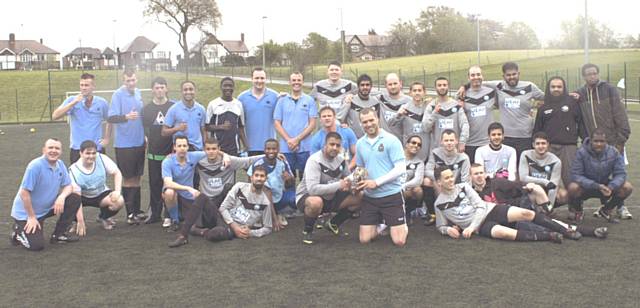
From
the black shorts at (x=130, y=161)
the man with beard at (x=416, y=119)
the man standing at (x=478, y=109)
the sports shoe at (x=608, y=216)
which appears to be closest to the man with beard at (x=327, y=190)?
the man with beard at (x=416, y=119)

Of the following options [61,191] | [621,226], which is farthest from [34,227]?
[621,226]

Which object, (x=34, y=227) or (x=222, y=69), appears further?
(x=222, y=69)

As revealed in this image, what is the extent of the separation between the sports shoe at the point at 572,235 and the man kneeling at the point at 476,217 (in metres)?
0.04

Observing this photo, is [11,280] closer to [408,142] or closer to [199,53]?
[408,142]

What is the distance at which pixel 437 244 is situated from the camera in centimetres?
625

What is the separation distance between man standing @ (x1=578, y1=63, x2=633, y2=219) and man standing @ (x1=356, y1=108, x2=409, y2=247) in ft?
8.47

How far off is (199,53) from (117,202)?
203ft

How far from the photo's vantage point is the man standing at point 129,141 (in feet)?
25.1

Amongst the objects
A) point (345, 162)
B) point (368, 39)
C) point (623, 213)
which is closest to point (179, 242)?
point (345, 162)

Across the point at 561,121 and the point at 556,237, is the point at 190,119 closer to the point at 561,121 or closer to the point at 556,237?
the point at 556,237

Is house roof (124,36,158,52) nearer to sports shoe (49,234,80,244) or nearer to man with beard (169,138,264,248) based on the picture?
man with beard (169,138,264,248)

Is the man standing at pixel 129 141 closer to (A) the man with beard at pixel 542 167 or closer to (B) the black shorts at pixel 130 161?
(B) the black shorts at pixel 130 161

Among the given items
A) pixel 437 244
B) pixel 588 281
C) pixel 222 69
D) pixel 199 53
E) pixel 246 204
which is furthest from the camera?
pixel 199 53

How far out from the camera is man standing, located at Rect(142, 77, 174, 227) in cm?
756
